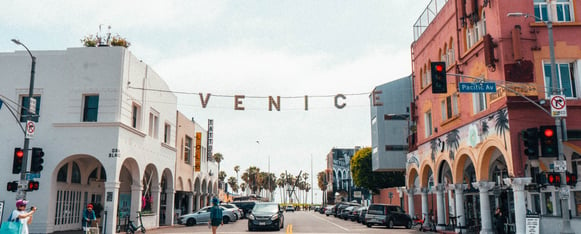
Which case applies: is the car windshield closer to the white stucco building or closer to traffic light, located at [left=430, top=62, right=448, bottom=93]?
the white stucco building

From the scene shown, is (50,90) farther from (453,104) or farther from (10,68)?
(453,104)

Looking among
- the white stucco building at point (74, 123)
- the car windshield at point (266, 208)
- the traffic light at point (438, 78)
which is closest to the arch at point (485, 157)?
the traffic light at point (438, 78)

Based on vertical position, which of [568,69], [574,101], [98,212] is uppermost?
[568,69]

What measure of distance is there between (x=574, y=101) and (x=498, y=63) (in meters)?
3.26

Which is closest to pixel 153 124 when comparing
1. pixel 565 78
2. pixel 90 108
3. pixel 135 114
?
pixel 135 114

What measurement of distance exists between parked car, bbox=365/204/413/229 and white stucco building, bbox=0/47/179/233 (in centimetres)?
1477

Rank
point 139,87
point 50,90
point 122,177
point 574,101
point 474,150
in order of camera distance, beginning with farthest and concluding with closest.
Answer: point 122,177
point 139,87
point 50,90
point 474,150
point 574,101

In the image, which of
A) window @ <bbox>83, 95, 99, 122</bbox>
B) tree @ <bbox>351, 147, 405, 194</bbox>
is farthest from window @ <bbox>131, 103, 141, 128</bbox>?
tree @ <bbox>351, 147, 405, 194</bbox>

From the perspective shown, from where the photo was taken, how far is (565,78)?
67.2 feet

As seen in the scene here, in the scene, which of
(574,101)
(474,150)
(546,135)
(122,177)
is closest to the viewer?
(546,135)

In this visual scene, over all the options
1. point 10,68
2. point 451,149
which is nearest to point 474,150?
point 451,149

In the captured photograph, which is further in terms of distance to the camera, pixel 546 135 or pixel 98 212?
pixel 98 212

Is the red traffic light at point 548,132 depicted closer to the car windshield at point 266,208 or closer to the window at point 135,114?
the car windshield at point 266,208

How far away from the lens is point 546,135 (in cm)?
1641
